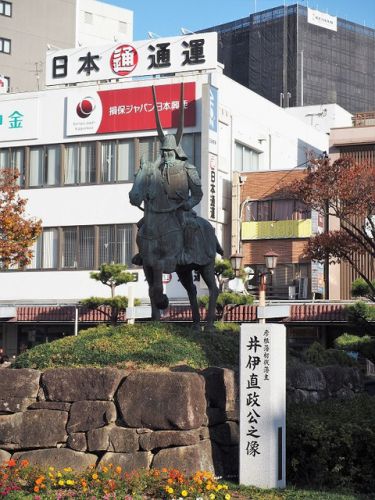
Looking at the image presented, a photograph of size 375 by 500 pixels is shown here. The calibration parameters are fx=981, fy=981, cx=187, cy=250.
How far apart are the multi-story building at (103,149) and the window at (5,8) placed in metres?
16.6

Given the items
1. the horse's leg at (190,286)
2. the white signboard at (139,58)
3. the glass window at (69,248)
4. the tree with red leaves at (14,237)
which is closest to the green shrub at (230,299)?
the tree with red leaves at (14,237)

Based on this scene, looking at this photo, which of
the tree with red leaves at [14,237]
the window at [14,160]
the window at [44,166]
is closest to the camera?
the tree with red leaves at [14,237]

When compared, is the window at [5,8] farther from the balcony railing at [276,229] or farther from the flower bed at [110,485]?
the flower bed at [110,485]

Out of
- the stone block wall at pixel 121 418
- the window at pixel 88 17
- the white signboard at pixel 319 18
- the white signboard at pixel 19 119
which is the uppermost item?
the white signboard at pixel 319 18

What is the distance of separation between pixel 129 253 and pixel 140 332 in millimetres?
33854

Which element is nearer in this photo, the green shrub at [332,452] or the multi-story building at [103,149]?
the green shrub at [332,452]

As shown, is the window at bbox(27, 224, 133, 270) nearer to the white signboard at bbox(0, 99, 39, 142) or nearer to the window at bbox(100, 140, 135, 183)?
the window at bbox(100, 140, 135, 183)

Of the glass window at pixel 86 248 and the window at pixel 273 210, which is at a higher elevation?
the window at pixel 273 210

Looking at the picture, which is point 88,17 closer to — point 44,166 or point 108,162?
point 44,166

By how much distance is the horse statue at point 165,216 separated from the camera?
16.1 metres

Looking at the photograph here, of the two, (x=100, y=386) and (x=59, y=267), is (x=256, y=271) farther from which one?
(x=100, y=386)

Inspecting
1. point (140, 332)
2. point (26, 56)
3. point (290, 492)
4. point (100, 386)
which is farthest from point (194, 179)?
point (26, 56)

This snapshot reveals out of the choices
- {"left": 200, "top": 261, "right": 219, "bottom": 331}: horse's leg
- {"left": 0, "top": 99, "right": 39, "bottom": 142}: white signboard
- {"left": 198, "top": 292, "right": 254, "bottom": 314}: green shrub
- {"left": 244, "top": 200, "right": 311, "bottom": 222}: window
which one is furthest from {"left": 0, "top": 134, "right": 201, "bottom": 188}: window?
{"left": 200, "top": 261, "right": 219, "bottom": 331}: horse's leg

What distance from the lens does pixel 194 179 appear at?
16484mm
